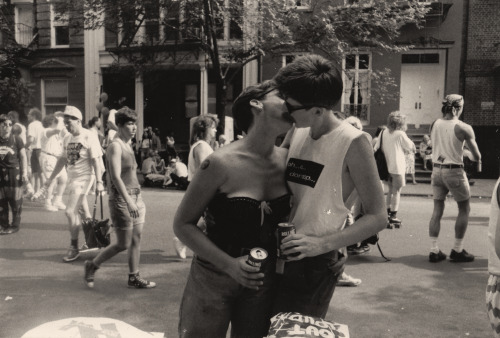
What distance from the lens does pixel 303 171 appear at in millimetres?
2312

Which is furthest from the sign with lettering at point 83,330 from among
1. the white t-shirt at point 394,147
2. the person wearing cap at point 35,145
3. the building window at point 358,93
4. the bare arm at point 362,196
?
the building window at point 358,93

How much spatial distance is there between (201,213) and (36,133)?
11424mm

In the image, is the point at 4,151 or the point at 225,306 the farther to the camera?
the point at 4,151

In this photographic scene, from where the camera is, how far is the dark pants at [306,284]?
7.55ft

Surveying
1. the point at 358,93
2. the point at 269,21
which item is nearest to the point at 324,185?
the point at 269,21

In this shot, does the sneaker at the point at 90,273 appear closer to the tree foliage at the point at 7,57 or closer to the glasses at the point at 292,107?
the tree foliage at the point at 7,57

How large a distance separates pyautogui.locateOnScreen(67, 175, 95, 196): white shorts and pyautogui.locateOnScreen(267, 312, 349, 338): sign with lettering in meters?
6.11

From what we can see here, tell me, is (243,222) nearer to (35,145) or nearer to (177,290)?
(177,290)

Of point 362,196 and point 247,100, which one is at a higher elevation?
point 247,100

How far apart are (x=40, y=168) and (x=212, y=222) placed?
1176 cm

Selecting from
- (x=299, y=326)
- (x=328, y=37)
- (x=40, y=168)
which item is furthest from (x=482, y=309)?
(x=328, y=37)

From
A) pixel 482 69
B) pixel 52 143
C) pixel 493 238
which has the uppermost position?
pixel 482 69

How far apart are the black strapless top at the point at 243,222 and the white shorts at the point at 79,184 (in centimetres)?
537

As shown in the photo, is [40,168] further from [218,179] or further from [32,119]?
[218,179]
